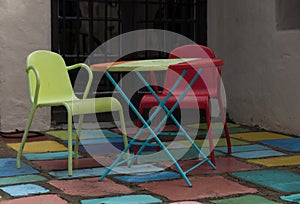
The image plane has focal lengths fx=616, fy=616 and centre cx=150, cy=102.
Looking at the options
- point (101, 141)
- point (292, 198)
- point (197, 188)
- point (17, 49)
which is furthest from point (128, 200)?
point (17, 49)

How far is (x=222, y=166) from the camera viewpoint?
4.59 metres

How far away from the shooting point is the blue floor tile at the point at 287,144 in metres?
5.33

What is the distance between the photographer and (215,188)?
→ 3.90m

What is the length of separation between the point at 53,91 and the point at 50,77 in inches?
4.4

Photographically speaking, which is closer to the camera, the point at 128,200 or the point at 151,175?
the point at 128,200

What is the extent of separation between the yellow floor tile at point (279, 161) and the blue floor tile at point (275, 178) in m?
0.25

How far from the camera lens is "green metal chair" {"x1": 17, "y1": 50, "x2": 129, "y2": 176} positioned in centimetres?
436

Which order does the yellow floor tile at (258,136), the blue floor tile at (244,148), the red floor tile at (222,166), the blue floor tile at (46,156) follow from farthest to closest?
the yellow floor tile at (258,136) → the blue floor tile at (244,148) → the blue floor tile at (46,156) → the red floor tile at (222,166)

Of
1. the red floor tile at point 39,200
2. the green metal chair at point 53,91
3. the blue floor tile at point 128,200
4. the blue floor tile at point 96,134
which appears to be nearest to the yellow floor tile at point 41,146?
the blue floor tile at point 96,134

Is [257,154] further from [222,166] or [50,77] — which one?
[50,77]

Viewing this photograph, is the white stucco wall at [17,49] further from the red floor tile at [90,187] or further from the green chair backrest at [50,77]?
the red floor tile at [90,187]

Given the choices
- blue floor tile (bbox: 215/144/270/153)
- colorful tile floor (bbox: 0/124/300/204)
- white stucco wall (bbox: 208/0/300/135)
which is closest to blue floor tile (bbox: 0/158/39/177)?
colorful tile floor (bbox: 0/124/300/204)

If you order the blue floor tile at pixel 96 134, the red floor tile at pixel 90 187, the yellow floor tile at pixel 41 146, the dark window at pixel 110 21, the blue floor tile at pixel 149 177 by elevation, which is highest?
the dark window at pixel 110 21

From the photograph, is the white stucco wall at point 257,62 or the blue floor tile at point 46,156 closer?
the blue floor tile at point 46,156
